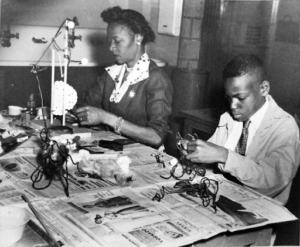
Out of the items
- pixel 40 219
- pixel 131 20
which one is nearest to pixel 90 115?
pixel 131 20

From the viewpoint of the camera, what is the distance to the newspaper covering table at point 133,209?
1.19 metres

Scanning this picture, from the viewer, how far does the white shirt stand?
2016mm

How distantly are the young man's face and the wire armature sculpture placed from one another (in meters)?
0.39

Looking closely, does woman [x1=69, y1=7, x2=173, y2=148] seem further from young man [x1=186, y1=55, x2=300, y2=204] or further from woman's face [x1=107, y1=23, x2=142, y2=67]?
young man [x1=186, y1=55, x2=300, y2=204]

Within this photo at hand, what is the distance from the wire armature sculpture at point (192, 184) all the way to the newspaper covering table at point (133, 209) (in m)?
0.02

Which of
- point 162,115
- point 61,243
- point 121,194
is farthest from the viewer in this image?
point 162,115

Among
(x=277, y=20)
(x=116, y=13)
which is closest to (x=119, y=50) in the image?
Answer: (x=116, y=13)

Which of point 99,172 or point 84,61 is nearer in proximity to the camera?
point 99,172

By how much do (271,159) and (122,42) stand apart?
1387 millimetres

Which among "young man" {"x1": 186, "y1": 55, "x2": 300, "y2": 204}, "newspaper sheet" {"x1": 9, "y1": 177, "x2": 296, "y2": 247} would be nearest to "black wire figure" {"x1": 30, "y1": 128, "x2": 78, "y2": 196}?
"newspaper sheet" {"x1": 9, "y1": 177, "x2": 296, "y2": 247}

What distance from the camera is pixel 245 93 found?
196 centimetres

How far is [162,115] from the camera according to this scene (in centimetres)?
260

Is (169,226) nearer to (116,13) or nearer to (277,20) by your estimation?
(116,13)

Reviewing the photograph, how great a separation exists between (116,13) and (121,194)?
5.43ft
